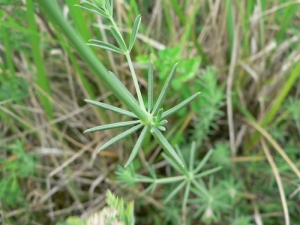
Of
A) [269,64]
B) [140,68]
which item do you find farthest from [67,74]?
[269,64]

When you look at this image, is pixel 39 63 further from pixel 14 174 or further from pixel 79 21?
A: pixel 14 174

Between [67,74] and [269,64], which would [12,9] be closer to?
[67,74]

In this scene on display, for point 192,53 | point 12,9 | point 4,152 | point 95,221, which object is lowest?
point 4,152

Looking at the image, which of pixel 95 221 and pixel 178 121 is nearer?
pixel 95 221

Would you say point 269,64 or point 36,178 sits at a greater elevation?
point 269,64

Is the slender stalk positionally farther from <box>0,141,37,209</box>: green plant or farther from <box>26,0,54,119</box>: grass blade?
<box>0,141,37,209</box>: green plant

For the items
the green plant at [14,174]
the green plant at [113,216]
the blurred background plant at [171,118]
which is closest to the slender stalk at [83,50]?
the green plant at [113,216]

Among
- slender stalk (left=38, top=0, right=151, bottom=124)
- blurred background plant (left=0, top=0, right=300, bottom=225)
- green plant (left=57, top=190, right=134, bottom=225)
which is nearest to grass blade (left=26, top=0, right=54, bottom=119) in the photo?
blurred background plant (left=0, top=0, right=300, bottom=225)
